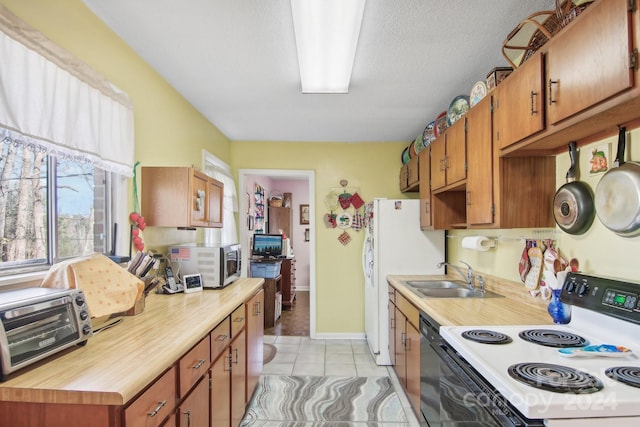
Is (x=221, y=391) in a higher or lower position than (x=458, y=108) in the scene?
lower

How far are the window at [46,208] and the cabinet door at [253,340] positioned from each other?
110cm

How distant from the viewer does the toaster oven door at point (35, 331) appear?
955mm

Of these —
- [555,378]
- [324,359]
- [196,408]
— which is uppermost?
[555,378]

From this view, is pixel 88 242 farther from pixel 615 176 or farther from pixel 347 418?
pixel 615 176

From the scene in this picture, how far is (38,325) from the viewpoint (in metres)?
1.06

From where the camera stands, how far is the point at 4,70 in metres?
1.22

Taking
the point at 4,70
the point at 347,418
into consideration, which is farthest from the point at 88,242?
the point at 347,418

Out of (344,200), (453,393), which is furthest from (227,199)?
(453,393)

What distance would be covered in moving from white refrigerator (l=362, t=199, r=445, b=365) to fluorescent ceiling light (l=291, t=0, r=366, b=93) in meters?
1.40

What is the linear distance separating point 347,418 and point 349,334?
5.56ft

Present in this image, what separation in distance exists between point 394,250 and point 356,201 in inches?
39.8

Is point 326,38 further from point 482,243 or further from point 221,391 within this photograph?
point 221,391


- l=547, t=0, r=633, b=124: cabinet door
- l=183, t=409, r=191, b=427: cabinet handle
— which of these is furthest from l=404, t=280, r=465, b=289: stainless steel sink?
l=183, t=409, r=191, b=427: cabinet handle

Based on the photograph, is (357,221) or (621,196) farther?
(357,221)
